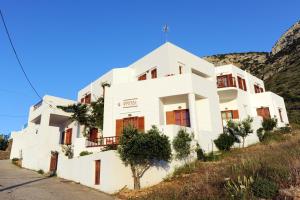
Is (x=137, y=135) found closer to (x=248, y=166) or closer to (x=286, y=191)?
(x=248, y=166)

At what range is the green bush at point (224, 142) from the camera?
1853 cm

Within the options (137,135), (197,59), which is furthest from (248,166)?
(197,59)

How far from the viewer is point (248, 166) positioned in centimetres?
866

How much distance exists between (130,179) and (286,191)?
8.99 metres

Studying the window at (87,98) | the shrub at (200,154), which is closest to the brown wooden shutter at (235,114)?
the shrub at (200,154)

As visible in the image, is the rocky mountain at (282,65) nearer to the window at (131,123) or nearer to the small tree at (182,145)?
the window at (131,123)

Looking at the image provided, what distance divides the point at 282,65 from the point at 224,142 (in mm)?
47407

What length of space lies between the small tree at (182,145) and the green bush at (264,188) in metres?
8.03

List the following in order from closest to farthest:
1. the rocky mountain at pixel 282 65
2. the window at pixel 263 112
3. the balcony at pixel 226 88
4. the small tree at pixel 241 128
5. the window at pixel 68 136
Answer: the small tree at pixel 241 128 < the balcony at pixel 226 88 < the window at pixel 263 112 < the window at pixel 68 136 < the rocky mountain at pixel 282 65

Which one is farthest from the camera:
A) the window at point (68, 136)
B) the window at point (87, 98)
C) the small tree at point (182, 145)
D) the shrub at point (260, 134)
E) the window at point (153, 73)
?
the window at point (87, 98)

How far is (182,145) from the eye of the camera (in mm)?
14953

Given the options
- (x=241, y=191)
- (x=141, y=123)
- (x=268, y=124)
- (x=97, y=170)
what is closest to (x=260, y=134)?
(x=268, y=124)

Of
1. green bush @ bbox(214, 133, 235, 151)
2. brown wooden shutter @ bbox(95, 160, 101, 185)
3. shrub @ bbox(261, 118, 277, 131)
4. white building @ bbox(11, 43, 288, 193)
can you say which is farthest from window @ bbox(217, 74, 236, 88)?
brown wooden shutter @ bbox(95, 160, 101, 185)

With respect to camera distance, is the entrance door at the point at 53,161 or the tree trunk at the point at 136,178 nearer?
the tree trunk at the point at 136,178
